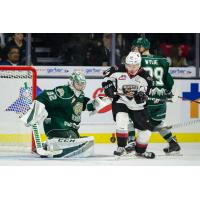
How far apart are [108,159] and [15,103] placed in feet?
3.63

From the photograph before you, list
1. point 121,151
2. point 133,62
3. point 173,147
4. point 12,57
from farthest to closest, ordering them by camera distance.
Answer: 1. point 173,147
2. point 12,57
3. point 121,151
4. point 133,62

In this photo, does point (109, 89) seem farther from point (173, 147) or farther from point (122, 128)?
point (173, 147)

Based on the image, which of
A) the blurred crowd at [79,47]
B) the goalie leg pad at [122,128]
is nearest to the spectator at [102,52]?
the blurred crowd at [79,47]

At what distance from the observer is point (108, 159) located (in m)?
8.38

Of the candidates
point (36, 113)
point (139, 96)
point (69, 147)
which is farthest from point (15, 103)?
point (139, 96)

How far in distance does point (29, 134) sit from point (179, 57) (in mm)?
1752

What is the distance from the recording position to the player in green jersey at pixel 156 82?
843 cm

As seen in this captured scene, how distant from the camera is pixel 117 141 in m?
8.49

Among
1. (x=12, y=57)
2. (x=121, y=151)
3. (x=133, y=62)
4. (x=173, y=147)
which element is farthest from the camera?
(x=173, y=147)

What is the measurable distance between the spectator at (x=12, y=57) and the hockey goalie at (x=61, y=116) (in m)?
0.46

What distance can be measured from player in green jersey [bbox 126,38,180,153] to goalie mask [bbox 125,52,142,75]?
0.06 metres
